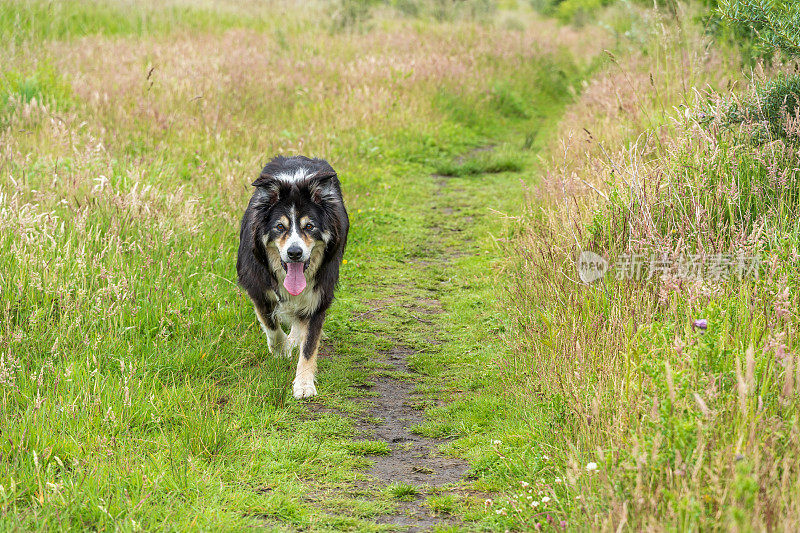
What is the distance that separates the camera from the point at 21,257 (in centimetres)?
475

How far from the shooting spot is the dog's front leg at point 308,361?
4.68 metres

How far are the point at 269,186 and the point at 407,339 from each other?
1.63 m

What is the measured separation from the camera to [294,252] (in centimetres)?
470

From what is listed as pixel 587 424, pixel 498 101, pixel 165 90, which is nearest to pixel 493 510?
pixel 587 424

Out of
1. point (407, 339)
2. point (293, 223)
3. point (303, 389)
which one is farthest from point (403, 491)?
point (407, 339)

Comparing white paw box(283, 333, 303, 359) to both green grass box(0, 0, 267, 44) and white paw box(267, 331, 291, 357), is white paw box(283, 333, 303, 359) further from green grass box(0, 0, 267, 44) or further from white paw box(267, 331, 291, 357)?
green grass box(0, 0, 267, 44)

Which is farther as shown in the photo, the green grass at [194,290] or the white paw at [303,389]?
the white paw at [303,389]

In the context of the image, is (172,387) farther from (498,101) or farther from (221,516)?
(498,101)

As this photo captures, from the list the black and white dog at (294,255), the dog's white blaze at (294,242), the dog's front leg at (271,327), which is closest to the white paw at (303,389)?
the black and white dog at (294,255)

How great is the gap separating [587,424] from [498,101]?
1128 centimetres

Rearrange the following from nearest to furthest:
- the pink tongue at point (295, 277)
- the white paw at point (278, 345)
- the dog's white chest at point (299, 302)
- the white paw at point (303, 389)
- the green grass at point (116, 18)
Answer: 1. the white paw at point (303, 389)
2. the pink tongue at point (295, 277)
3. the dog's white chest at point (299, 302)
4. the white paw at point (278, 345)
5. the green grass at point (116, 18)

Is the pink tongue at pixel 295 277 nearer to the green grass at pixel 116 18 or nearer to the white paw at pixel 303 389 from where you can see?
the white paw at pixel 303 389

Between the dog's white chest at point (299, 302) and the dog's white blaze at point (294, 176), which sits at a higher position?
the dog's white blaze at point (294, 176)

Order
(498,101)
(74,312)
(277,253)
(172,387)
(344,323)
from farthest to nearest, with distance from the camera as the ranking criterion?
1. (498,101)
2. (344,323)
3. (277,253)
4. (74,312)
5. (172,387)
